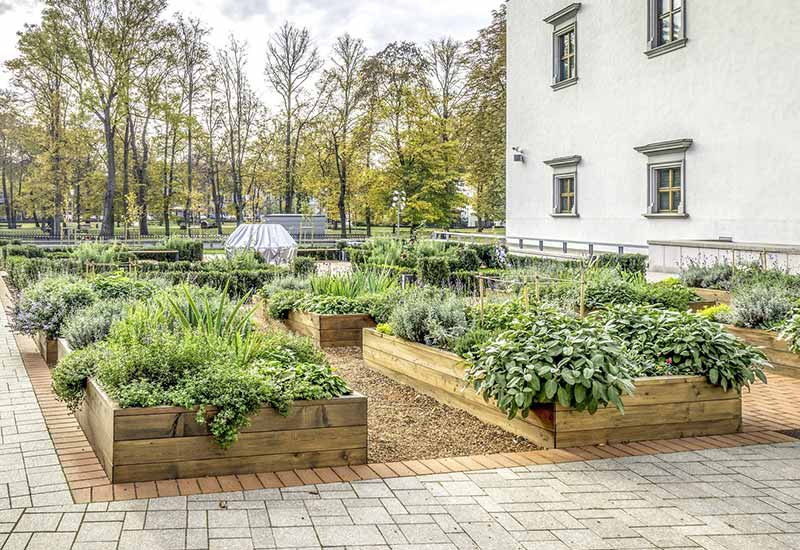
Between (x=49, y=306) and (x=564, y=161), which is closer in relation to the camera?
(x=49, y=306)

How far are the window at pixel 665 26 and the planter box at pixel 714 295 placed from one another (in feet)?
30.9

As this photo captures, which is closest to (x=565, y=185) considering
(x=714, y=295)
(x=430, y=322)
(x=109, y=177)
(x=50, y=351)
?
(x=714, y=295)

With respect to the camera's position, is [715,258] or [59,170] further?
[59,170]

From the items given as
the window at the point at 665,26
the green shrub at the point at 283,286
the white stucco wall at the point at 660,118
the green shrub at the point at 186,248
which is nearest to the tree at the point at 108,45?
the green shrub at the point at 186,248

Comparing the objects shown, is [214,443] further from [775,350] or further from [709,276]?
[709,276]

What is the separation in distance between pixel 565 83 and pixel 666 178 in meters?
5.21

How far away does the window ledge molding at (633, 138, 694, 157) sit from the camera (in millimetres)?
18062

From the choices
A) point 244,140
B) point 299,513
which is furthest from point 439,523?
point 244,140

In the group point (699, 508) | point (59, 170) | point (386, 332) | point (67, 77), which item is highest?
point (67, 77)

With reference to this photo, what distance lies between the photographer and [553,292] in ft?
30.9

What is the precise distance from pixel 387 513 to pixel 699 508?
160 cm

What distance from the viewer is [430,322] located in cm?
674

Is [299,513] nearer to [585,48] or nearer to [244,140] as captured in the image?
[585,48]

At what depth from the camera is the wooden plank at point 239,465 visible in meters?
4.09
